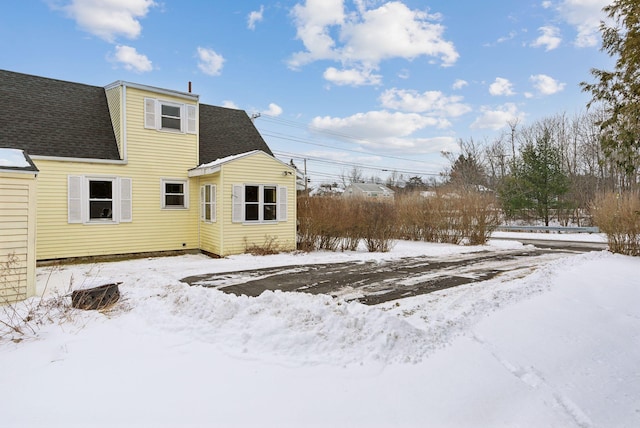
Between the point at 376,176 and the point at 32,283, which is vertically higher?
the point at 376,176

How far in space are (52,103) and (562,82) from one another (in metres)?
18.4

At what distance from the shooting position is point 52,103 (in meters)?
10.6

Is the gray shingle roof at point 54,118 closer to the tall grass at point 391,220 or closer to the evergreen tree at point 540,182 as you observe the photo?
the tall grass at point 391,220

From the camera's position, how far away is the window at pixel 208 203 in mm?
10898

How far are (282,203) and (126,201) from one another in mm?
4857

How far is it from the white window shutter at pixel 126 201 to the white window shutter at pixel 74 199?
105 cm

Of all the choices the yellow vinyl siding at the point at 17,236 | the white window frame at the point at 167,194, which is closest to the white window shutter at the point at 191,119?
the white window frame at the point at 167,194

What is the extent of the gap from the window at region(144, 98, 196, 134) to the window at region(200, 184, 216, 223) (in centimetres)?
218

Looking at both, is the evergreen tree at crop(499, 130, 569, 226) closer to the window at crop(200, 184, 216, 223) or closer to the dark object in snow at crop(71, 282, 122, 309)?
the window at crop(200, 184, 216, 223)

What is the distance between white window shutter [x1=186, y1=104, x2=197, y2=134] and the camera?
11.6 metres

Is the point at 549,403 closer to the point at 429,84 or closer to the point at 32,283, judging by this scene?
the point at 32,283

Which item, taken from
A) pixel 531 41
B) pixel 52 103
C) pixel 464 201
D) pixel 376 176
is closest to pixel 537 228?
pixel 464 201

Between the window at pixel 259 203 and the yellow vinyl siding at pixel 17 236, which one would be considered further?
the window at pixel 259 203

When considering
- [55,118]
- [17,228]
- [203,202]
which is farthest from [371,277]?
[55,118]
